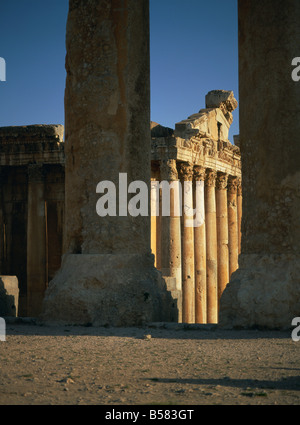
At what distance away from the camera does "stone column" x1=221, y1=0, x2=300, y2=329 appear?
8086 millimetres

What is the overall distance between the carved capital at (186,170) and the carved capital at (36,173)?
522cm

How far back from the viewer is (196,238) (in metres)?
21.8

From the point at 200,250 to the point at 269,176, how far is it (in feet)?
44.6

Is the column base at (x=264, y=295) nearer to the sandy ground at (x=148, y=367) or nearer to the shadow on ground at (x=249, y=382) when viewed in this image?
the sandy ground at (x=148, y=367)

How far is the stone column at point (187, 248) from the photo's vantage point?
67.7ft

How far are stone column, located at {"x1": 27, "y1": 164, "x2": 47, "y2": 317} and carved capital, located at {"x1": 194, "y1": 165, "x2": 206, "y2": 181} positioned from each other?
5.84m

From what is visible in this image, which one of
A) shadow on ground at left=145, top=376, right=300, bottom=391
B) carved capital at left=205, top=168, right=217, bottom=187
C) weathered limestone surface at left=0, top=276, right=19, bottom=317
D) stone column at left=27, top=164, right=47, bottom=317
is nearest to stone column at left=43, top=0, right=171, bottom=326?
weathered limestone surface at left=0, top=276, right=19, bottom=317

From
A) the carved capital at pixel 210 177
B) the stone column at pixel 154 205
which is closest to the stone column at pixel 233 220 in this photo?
the carved capital at pixel 210 177

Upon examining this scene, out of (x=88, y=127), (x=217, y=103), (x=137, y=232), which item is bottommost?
(x=137, y=232)
